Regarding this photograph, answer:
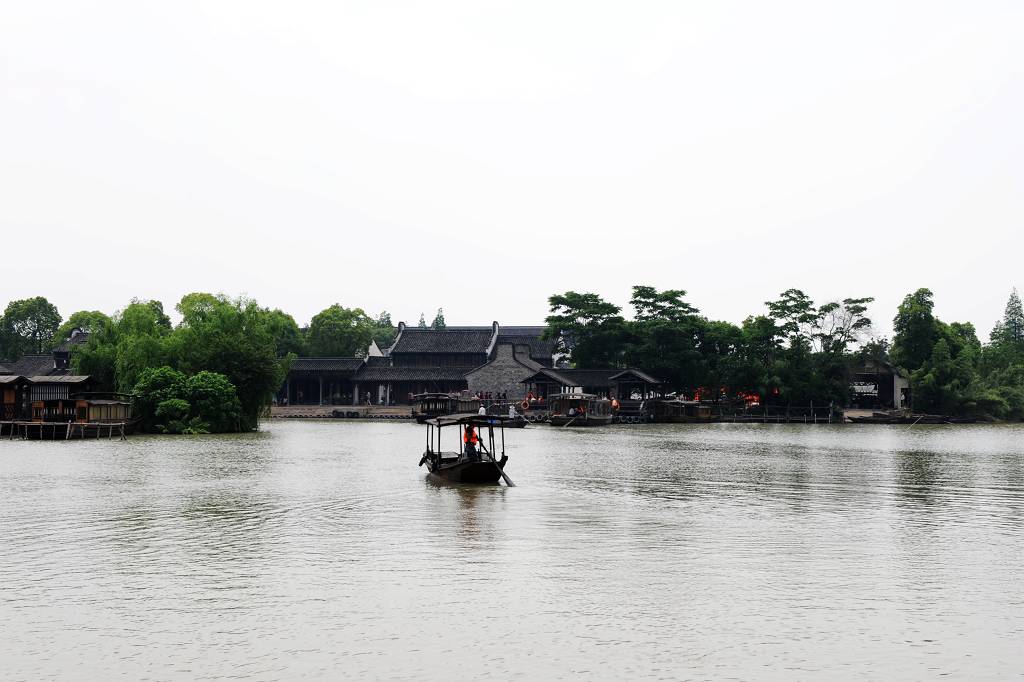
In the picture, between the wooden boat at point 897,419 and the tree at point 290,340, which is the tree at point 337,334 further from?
the wooden boat at point 897,419

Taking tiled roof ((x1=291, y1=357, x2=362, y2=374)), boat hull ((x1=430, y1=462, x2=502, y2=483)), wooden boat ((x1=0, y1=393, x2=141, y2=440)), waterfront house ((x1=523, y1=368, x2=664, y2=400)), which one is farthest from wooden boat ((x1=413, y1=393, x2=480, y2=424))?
boat hull ((x1=430, y1=462, x2=502, y2=483))

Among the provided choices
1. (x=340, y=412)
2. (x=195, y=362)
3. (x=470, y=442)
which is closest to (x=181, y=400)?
(x=195, y=362)

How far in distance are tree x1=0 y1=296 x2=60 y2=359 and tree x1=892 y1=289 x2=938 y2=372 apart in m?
97.7

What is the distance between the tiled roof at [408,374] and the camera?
99.8m

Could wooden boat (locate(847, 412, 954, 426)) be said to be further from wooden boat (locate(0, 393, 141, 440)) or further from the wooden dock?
the wooden dock

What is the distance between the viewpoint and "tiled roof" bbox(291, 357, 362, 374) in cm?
10025

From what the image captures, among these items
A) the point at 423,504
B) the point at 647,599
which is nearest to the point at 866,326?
the point at 423,504

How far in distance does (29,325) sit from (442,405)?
6225 centimetres

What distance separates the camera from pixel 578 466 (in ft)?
134

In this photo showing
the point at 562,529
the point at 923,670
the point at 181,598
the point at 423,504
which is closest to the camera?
the point at 923,670

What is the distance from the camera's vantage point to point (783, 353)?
293 ft

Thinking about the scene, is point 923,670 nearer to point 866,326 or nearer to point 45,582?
point 45,582

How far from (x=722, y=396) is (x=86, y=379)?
58616 millimetres

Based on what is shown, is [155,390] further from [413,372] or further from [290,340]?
[290,340]
